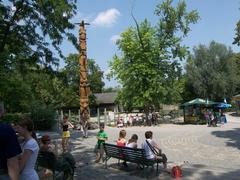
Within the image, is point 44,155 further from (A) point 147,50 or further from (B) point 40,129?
(A) point 147,50

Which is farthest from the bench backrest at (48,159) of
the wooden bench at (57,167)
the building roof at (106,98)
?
the building roof at (106,98)

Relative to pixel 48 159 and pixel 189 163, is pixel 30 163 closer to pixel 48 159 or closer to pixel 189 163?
pixel 48 159

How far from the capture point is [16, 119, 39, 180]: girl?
5359 mm

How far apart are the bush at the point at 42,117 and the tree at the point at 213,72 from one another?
138 feet

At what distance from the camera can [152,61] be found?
148 ft

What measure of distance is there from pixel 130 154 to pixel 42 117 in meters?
24.1

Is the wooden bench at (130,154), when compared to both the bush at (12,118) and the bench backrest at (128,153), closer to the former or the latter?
the bench backrest at (128,153)

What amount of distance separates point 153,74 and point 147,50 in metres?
2.75

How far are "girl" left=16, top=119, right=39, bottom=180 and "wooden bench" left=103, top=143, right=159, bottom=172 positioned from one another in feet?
19.9

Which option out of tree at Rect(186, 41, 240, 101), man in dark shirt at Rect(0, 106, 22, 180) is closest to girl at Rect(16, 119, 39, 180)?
man in dark shirt at Rect(0, 106, 22, 180)

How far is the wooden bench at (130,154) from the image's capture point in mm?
11398

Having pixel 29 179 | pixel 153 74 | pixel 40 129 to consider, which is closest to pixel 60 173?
pixel 29 179

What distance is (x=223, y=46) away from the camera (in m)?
75.9

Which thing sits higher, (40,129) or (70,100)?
(70,100)
